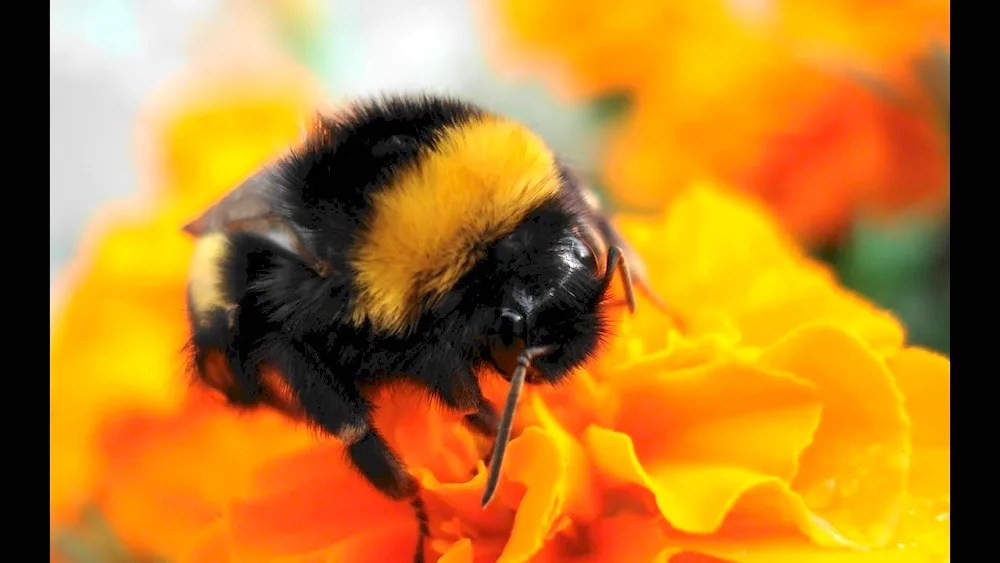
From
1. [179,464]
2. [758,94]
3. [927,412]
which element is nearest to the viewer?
[927,412]

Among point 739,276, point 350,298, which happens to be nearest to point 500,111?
point 739,276

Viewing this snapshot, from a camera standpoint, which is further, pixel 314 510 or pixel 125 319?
pixel 125 319

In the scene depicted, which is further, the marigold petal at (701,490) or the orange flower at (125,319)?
the orange flower at (125,319)

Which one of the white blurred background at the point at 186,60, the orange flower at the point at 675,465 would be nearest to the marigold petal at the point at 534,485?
the orange flower at the point at 675,465

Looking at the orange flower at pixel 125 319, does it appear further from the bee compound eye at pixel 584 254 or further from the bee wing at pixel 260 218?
the bee compound eye at pixel 584 254

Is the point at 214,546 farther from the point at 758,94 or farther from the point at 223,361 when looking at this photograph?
the point at 758,94

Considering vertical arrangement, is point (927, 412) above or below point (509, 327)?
below

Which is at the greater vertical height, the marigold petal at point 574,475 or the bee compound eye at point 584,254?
the bee compound eye at point 584,254
